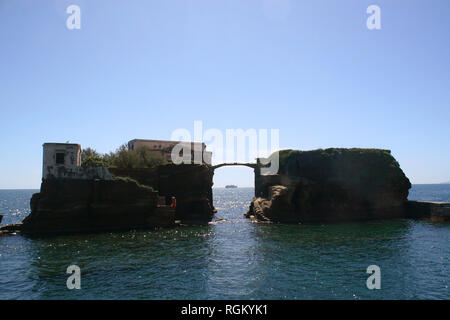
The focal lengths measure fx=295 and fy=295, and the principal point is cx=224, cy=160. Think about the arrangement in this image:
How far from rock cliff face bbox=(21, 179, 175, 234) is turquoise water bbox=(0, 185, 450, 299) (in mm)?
3009

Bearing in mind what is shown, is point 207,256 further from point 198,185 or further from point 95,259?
point 198,185

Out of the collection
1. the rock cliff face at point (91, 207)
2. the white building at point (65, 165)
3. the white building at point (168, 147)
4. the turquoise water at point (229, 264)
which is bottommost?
the turquoise water at point (229, 264)

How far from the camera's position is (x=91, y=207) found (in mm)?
33719

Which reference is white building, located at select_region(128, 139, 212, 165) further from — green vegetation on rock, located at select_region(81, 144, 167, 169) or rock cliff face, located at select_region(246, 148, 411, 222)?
rock cliff face, located at select_region(246, 148, 411, 222)

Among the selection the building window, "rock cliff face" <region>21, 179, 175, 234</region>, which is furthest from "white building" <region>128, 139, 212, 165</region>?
"rock cliff face" <region>21, 179, 175, 234</region>

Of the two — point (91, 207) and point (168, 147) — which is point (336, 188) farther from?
point (91, 207)

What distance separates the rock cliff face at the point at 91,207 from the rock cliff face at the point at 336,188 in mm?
16385

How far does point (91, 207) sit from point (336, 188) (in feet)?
113

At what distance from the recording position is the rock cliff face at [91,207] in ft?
104

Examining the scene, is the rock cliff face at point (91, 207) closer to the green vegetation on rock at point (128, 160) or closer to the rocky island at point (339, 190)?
the green vegetation on rock at point (128, 160)

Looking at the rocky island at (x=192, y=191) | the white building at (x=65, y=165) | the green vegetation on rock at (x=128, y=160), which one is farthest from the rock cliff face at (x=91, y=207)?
the green vegetation on rock at (x=128, y=160)

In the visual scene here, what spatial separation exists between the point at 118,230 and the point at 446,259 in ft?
100

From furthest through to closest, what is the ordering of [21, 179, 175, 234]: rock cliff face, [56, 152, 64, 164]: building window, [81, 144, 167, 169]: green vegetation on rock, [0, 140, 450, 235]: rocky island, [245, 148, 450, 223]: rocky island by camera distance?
[245, 148, 450, 223]: rocky island
[81, 144, 167, 169]: green vegetation on rock
[56, 152, 64, 164]: building window
[0, 140, 450, 235]: rocky island
[21, 179, 175, 234]: rock cliff face

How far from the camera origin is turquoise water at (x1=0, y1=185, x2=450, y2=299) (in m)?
15.1
